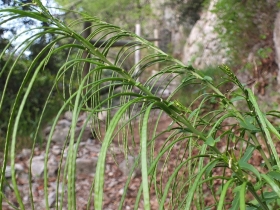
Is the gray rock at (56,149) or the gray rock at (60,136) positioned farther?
the gray rock at (60,136)

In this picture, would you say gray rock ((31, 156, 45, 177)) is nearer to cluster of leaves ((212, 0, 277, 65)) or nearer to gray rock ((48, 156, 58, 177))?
gray rock ((48, 156, 58, 177))

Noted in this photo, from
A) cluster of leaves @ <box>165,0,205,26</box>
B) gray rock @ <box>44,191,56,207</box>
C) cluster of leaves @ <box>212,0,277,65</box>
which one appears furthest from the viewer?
cluster of leaves @ <box>165,0,205,26</box>

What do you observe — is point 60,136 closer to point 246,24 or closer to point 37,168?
point 37,168

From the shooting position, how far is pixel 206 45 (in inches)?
211

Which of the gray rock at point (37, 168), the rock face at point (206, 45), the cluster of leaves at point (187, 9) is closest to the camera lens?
the gray rock at point (37, 168)

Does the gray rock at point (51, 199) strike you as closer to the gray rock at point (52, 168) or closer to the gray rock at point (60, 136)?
the gray rock at point (52, 168)

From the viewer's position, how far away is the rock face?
4.74 m

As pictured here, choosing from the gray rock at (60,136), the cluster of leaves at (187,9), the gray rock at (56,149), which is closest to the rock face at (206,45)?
the cluster of leaves at (187,9)

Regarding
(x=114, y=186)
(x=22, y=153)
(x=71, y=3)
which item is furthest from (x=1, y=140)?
(x=71, y=3)

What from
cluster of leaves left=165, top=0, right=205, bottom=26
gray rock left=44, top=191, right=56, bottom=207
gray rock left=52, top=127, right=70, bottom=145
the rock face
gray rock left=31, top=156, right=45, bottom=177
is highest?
cluster of leaves left=165, top=0, right=205, bottom=26

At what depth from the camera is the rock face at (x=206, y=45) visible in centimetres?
474

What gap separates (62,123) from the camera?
14.1ft

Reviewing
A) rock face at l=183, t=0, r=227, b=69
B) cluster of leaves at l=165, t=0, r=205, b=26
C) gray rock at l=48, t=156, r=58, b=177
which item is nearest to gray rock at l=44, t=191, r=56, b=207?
gray rock at l=48, t=156, r=58, b=177

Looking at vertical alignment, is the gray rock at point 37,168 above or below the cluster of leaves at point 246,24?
below
